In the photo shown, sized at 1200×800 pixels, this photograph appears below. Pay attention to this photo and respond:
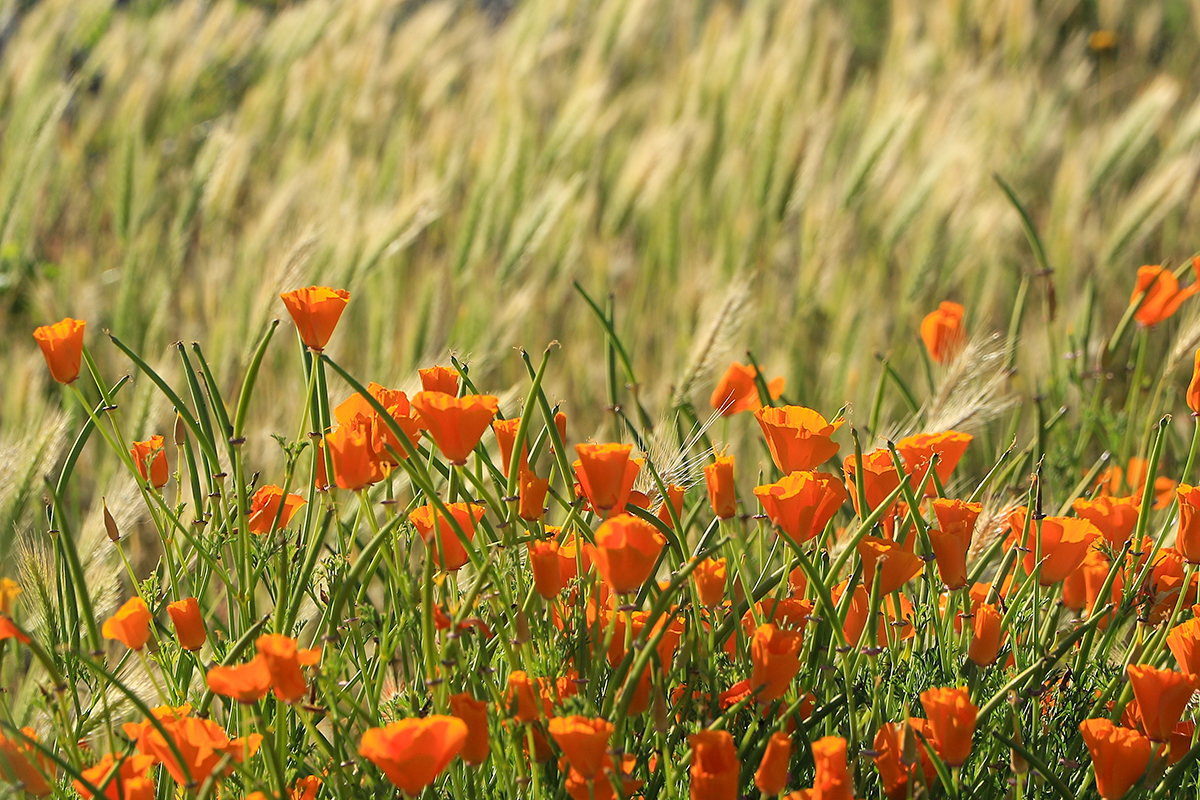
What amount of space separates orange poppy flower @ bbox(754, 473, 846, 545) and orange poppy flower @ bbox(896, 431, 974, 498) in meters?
0.10

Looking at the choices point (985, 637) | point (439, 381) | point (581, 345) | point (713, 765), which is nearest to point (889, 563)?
point (985, 637)

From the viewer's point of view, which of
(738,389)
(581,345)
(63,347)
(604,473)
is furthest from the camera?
(581,345)

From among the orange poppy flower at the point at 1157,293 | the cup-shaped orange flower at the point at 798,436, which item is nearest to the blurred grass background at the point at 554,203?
the orange poppy flower at the point at 1157,293

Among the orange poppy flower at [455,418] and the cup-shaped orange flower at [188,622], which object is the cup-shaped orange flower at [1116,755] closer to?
the orange poppy flower at [455,418]

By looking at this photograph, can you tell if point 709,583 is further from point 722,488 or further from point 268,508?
point 268,508

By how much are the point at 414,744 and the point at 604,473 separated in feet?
0.56

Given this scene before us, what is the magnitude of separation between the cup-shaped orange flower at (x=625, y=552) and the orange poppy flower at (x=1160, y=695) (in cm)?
26

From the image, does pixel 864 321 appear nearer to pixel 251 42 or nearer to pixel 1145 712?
pixel 1145 712

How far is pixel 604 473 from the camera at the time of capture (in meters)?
0.56

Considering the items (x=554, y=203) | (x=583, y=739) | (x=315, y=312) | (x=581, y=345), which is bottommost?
(x=581, y=345)

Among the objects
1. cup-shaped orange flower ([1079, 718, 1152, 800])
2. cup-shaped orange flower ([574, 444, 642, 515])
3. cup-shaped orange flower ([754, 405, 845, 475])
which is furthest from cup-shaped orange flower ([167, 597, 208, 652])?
cup-shaped orange flower ([1079, 718, 1152, 800])

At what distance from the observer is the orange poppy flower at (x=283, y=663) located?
487mm

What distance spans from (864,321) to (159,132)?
1.48 meters

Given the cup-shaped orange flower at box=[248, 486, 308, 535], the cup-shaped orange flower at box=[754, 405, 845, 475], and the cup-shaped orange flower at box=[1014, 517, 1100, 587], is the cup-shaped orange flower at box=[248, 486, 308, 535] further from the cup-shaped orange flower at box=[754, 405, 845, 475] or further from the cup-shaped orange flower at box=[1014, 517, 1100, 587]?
the cup-shaped orange flower at box=[1014, 517, 1100, 587]
